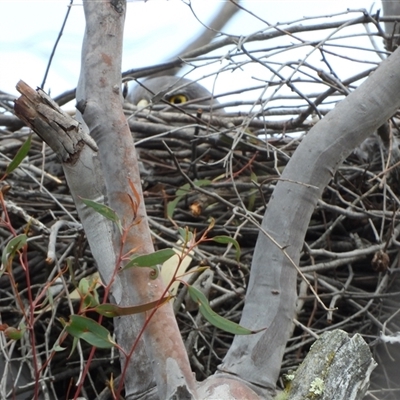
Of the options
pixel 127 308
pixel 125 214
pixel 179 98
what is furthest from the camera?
pixel 179 98

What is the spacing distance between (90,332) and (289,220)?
1.09 feet

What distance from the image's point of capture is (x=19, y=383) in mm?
1574

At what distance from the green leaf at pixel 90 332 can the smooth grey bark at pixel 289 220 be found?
17 centimetres

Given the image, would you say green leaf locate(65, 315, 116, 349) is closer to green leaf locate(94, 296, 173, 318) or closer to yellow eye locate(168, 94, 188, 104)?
green leaf locate(94, 296, 173, 318)

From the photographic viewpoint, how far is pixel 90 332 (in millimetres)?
929

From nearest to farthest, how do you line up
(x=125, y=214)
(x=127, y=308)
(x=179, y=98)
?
(x=127, y=308), (x=125, y=214), (x=179, y=98)

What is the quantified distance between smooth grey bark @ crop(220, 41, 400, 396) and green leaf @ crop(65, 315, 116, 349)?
0.17 m

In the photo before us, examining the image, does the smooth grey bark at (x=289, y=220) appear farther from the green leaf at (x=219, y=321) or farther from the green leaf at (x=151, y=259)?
the green leaf at (x=151, y=259)

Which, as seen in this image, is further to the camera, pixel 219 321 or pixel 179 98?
pixel 179 98

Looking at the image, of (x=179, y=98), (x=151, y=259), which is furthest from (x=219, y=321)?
(x=179, y=98)

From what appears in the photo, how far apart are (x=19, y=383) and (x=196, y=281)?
48cm

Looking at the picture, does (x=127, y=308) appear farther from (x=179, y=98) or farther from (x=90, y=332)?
(x=179, y=98)

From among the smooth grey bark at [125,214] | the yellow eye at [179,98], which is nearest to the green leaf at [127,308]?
the smooth grey bark at [125,214]

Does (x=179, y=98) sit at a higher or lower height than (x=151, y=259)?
higher
